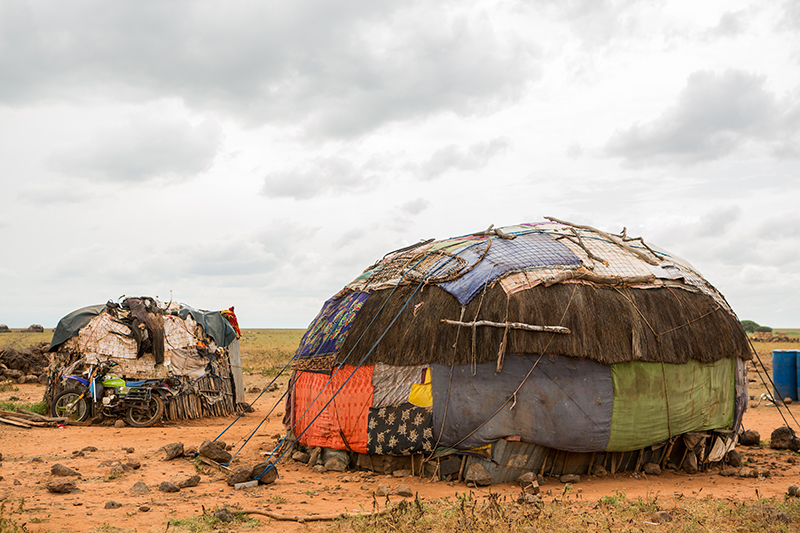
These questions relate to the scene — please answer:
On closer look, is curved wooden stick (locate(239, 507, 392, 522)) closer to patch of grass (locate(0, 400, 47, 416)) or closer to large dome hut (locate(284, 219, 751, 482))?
large dome hut (locate(284, 219, 751, 482))

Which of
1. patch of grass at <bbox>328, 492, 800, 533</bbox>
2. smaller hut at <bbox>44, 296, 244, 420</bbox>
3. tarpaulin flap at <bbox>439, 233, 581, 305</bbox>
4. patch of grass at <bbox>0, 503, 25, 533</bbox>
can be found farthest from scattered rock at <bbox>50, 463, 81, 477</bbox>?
tarpaulin flap at <bbox>439, 233, 581, 305</bbox>

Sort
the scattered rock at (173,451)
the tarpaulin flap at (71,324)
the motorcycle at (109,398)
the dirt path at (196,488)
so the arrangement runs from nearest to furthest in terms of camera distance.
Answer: the dirt path at (196,488) → the scattered rock at (173,451) → the motorcycle at (109,398) → the tarpaulin flap at (71,324)

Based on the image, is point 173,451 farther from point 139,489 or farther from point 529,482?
point 529,482

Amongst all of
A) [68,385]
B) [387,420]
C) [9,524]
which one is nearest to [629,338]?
[387,420]

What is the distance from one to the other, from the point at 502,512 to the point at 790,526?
274 centimetres

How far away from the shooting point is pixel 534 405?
8.20 metres

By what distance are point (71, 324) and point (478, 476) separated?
11.1 metres

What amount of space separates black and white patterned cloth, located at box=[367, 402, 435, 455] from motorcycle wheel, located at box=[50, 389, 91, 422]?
8.78m

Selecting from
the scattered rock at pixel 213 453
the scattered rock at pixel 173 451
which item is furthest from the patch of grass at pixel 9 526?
the scattered rock at pixel 173 451

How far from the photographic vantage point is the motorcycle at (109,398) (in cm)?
1413

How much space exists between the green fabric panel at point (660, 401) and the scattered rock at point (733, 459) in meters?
0.81

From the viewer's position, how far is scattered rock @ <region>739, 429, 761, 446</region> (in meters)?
11.5

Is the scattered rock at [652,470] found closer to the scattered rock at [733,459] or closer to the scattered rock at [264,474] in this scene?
the scattered rock at [733,459]

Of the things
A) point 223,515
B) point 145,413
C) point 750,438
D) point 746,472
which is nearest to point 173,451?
point 223,515
